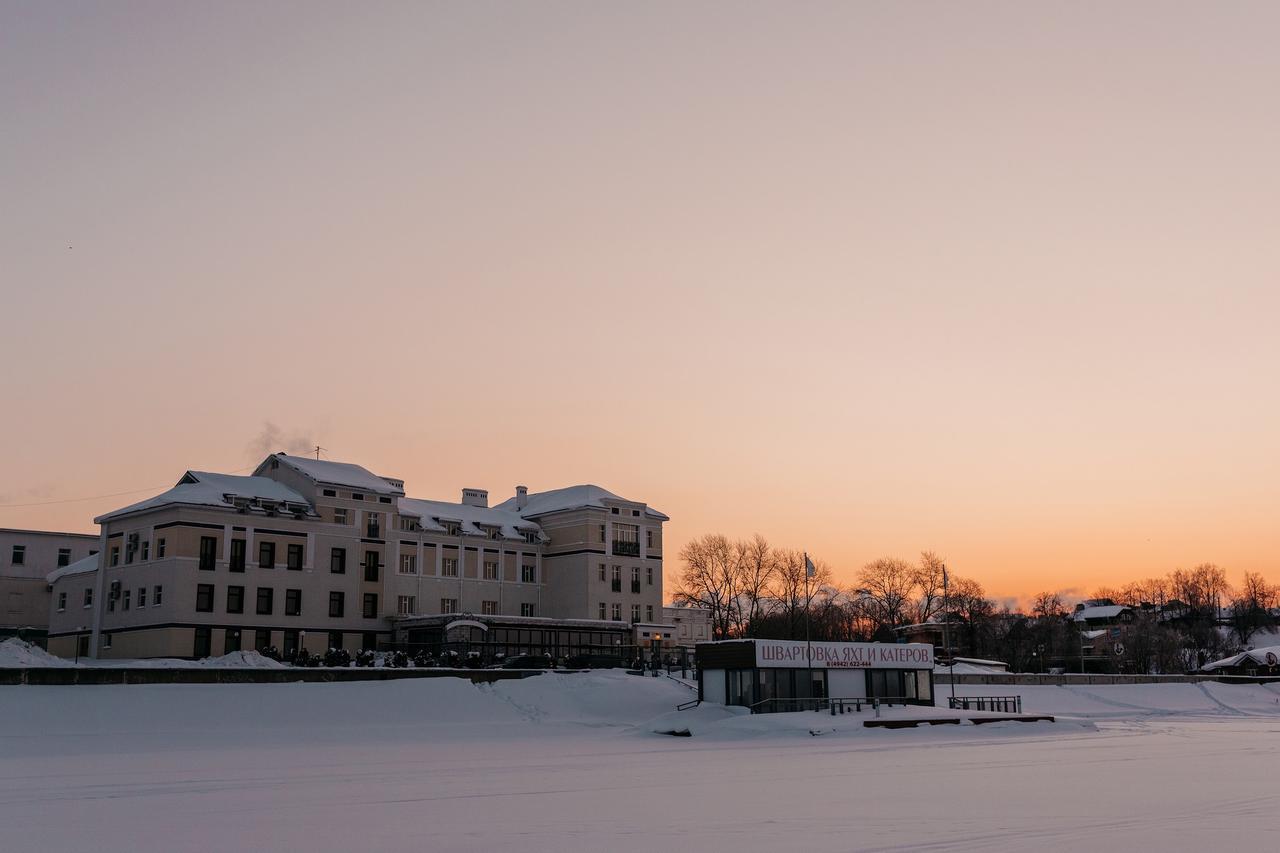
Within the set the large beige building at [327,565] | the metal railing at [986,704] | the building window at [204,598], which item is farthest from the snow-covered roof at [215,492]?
the metal railing at [986,704]

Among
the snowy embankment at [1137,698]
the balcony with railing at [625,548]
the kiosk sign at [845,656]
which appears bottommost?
the snowy embankment at [1137,698]

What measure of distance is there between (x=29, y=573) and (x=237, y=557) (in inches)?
1329

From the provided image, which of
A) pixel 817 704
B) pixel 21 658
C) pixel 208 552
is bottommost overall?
pixel 817 704

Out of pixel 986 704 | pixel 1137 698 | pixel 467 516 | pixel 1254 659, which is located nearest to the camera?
pixel 986 704

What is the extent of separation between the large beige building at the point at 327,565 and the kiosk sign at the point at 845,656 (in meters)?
34.2

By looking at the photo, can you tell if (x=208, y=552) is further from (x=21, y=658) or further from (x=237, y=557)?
(x=21, y=658)

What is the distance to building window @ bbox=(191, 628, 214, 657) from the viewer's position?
256 feet

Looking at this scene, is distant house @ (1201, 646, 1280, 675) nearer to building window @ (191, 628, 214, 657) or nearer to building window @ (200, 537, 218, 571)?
building window @ (191, 628, 214, 657)

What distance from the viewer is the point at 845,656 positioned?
61.6 metres

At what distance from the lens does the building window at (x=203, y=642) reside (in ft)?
256

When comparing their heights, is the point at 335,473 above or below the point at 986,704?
above

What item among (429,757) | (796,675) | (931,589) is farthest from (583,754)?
(931,589)

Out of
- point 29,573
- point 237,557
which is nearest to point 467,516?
point 237,557

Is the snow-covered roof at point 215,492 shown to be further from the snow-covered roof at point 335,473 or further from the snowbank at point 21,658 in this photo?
the snowbank at point 21,658
